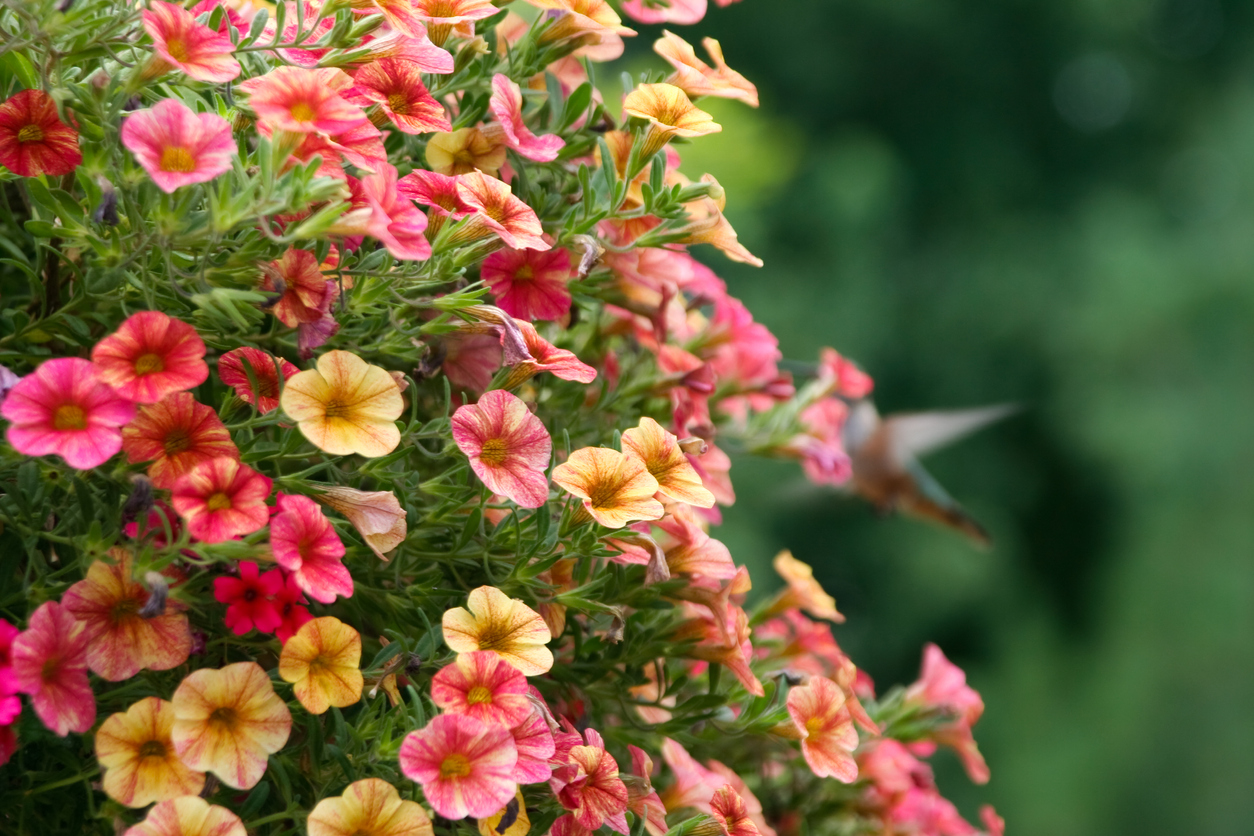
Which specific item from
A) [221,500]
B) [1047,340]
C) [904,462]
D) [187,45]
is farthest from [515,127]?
[1047,340]

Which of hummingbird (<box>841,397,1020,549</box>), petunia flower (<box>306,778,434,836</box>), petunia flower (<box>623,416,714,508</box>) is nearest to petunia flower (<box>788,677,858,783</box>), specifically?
petunia flower (<box>623,416,714,508</box>)

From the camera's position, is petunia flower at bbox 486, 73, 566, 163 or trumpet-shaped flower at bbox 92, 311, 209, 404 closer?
trumpet-shaped flower at bbox 92, 311, 209, 404

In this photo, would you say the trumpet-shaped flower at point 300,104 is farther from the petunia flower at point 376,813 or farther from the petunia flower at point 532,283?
the petunia flower at point 376,813

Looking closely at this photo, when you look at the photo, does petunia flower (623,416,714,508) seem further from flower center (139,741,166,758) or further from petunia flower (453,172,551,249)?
flower center (139,741,166,758)

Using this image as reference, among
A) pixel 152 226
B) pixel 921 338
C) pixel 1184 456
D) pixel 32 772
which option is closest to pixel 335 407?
pixel 152 226

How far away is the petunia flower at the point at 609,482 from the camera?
24.4 inches

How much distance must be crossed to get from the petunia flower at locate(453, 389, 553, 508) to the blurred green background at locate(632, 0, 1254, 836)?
11.0 feet

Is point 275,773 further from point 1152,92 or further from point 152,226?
point 1152,92

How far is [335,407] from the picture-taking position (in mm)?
586

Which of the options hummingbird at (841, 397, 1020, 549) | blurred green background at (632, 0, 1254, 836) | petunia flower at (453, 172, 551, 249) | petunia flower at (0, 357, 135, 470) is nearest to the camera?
petunia flower at (0, 357, 135, 470)

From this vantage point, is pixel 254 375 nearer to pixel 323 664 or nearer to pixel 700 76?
pixel 323 664

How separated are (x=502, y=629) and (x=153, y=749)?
0.19m

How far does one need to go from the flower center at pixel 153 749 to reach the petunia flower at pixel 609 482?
0.81ft

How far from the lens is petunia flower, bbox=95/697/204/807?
0.54 meters
